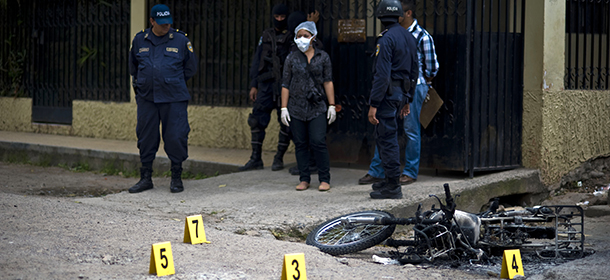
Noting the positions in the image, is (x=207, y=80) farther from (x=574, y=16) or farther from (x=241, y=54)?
(x=574, y=16)

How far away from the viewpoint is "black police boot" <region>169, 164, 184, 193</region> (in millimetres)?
7039

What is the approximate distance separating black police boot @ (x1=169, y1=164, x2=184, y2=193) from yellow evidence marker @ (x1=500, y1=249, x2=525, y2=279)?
147 inches

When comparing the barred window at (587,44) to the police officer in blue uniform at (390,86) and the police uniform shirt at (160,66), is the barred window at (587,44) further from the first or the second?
the police uniform shirt at (160,66)

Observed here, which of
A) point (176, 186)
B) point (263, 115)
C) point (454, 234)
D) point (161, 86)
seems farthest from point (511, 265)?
point (263, 115)

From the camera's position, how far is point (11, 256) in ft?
13.8

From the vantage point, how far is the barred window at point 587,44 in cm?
803

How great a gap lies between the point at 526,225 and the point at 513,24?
3245 millimetres

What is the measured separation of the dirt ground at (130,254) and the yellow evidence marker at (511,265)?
0.14 m

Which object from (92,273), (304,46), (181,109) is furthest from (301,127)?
(92,273)

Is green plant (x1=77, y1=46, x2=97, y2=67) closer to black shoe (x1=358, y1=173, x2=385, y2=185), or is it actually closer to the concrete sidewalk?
the concrete sidewalk

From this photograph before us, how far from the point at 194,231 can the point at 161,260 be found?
2.55ft

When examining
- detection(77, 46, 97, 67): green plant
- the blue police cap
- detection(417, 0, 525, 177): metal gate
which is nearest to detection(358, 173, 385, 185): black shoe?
detection(417, 0, 525, 177): metal gate

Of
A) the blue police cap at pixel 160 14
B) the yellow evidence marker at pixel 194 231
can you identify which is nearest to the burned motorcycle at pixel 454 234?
the yellow evidence marker at pixel 194 231

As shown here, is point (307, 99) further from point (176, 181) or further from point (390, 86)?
point (176, 181)
